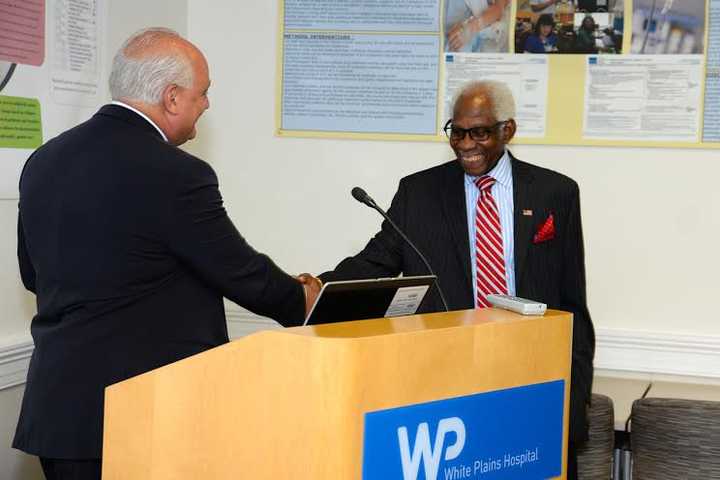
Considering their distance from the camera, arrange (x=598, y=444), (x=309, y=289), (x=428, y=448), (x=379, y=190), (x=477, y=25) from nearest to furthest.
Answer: (x=428, y=448) < (x=309, y=289) < (x=598, y=444) < (x=477, y=25) < (x=379, y=190)

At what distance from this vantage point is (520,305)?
1996 mm

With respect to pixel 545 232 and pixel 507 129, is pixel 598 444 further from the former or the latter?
pixel 507 129

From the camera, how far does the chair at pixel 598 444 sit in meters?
3.63

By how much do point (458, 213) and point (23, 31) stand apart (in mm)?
1470

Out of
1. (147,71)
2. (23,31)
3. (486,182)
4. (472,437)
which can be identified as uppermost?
(23,31)

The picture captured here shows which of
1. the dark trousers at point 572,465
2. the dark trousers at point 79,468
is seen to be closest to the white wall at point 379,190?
the dark trousers at point 572,465

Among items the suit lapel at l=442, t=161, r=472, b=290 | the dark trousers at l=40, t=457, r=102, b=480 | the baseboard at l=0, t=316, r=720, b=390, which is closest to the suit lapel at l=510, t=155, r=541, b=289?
the suit lapel at l=442, t=161, r=472, b=290

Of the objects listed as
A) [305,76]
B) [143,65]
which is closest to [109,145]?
[143,65]

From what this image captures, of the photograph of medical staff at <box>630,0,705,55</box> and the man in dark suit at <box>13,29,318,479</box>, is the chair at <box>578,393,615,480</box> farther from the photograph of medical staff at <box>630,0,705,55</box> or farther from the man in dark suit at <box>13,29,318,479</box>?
the man in dark suit at <box>13,29,318,479</box>

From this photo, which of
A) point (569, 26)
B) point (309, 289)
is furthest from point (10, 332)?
point (569, 26)

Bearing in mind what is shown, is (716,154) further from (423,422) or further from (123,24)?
(423,422)

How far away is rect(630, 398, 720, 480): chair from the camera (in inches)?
139

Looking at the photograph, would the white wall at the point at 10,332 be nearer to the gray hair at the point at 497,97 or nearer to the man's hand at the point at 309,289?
the man's hand at the point at 309,289

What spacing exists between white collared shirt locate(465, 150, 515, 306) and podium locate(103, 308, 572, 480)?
0.93m
